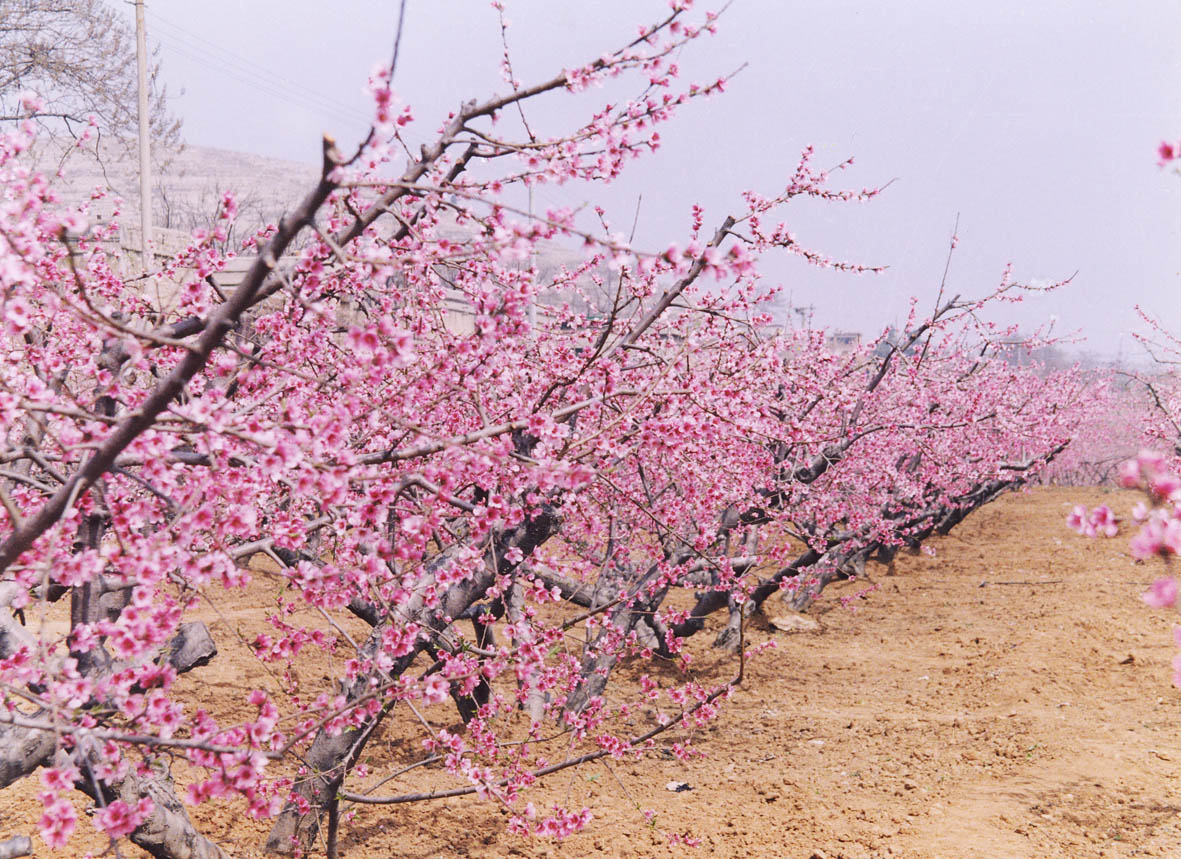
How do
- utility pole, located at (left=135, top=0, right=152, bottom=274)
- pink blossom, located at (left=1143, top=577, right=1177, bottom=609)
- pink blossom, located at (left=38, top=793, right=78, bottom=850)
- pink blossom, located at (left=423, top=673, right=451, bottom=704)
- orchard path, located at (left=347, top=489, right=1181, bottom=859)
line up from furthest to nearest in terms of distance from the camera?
utility pole, located at (left=135, top=0, right=152, bottom=274), orchard path, located at (left=347, top=489, right=1181, bottom=859), pink blossom, located at (left=423, top=673, right=451, bottom=704), pink blossom, located at (left=38, top=793, right=78, bottom=850), pink blossom, located at (left=1143, top=577, right=1177, bottom=609)

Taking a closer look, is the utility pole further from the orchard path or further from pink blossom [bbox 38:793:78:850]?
pink blossom [bbox 38:793:78:850]

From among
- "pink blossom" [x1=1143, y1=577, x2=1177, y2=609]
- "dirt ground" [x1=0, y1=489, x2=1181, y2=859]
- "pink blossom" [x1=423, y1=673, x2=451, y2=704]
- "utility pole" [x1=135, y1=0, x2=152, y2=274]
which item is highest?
"utility pole" [x1=135, y1=0, x2=152, y2=274]

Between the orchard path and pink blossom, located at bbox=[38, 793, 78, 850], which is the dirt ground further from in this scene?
pink blossom, located at bbox=[38, 793, 78, 850]

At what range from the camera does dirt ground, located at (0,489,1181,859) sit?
4.86 metres

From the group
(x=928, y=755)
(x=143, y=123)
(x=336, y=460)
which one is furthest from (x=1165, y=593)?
(x=143, y=123)

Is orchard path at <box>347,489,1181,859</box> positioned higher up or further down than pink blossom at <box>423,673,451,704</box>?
further down

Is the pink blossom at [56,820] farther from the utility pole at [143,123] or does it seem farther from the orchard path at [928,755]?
the utility pole at [143,123]

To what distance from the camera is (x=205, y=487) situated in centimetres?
250

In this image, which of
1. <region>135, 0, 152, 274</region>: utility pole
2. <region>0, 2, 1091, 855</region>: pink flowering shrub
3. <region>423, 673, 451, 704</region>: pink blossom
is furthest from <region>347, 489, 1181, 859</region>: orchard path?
<region>135, 0, 152, 274</region>: utility pole

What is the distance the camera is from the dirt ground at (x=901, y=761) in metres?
4.86

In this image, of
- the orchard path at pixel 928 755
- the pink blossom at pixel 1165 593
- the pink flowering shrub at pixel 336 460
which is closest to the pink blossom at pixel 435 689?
the pink flowering shrub at pixel 336 460

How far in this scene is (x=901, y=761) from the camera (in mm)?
6332

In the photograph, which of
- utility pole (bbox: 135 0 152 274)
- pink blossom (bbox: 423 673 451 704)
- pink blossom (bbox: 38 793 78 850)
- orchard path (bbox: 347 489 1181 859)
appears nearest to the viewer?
pink blossom (bbox: 38 793 78 850)

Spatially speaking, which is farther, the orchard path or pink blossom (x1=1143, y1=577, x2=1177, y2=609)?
the orchard path
